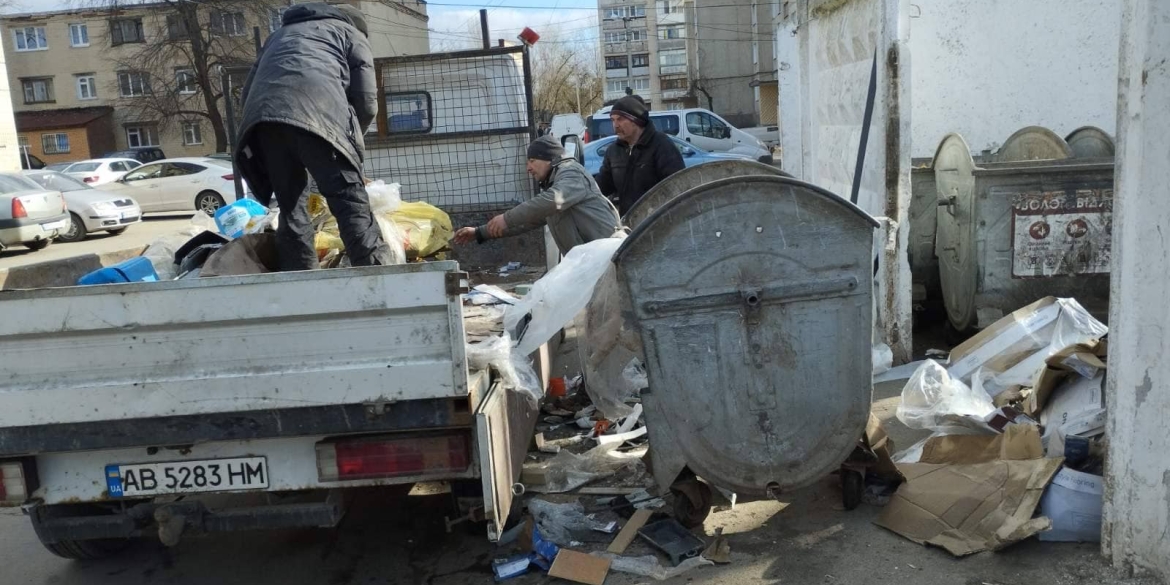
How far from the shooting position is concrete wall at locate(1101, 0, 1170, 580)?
295 cm

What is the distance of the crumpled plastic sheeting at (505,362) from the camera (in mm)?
3379

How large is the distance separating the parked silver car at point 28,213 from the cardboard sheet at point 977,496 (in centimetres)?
1504

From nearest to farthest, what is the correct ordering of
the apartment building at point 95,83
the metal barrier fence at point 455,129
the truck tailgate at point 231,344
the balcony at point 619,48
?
the truck tailgate at point 231,344 → the metal barrier fence at point 455,129 → the apartment building at point 95,83 → the balcony at point 619,48

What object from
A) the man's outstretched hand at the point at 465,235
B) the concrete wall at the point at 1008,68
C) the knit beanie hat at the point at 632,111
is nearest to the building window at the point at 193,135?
the concrete wall at the point at 1008,68

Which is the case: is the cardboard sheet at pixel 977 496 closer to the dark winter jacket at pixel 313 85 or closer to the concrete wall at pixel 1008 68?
the dark winter jacket at pixel 313 85

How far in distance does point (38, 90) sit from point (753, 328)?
5481 cm

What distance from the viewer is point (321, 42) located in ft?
14.0

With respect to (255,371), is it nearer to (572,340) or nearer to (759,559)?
(759,559)

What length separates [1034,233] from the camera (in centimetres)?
573

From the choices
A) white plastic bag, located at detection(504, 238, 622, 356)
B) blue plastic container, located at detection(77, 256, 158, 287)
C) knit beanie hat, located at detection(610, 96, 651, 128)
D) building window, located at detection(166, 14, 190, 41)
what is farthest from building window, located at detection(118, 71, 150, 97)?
white plastic bag, located at detection(504, 238, 622, 356)

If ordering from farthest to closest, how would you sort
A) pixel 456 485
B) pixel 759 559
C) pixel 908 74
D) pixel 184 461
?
1. pixel 908 74
2. pixel 759 559
3. pixel 456 485
4. pixel 184 461

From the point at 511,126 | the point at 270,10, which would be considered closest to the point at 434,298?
the point at 511,126

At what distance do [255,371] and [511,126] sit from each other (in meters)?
5.30

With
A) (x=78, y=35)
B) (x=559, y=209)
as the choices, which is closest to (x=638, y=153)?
(x=559, y=209)
